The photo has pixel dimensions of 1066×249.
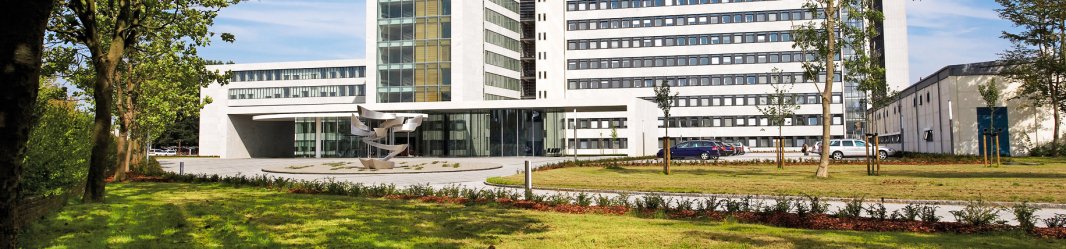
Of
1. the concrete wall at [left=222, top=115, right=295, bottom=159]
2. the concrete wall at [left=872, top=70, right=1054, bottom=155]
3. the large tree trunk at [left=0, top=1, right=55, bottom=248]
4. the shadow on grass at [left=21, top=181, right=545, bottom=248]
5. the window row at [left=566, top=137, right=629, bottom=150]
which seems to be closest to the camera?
the large tree trunk at [left=0, top=1, right=55, bottom=248]

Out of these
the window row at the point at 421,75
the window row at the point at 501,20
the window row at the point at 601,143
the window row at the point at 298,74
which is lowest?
the window row at the point at 601,143

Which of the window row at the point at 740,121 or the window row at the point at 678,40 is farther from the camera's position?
the window row at the point at 678,40

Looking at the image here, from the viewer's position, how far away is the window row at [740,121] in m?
93.9

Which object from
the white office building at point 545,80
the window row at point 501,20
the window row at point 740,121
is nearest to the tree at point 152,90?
the white office building at point 545,80

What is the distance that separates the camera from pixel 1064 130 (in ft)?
174

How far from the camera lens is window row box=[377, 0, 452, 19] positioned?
68.1 meters

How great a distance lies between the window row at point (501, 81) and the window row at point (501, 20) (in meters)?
5.53

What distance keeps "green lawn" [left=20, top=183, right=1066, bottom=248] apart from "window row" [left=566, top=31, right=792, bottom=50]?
284 feet

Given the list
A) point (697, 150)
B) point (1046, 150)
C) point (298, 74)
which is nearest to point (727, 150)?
point (697, 150)

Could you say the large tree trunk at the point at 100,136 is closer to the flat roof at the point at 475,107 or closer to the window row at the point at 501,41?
the flat roof at the point at 475,107

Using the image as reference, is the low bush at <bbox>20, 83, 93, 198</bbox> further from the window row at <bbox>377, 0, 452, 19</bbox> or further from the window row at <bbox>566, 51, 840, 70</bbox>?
the window row at <bbox>566, 51, 840, 70</bbox>

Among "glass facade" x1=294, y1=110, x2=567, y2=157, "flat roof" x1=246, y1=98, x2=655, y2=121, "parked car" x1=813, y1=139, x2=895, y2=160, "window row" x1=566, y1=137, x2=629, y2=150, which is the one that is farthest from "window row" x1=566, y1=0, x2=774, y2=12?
"parked car" x1=813, y1=139, x2=895, y2=160

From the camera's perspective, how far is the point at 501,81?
258 feet

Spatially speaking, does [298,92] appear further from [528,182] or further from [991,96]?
[528,182]
